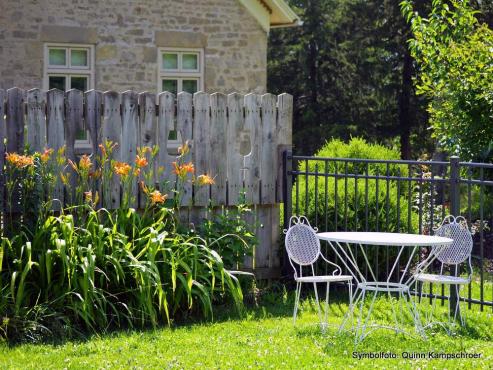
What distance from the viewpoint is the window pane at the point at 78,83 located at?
1420 centimetres

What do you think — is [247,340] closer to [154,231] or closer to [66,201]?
[154,231]

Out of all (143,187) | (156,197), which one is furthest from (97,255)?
(143,187)

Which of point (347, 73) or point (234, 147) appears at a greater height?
point (347, 73)

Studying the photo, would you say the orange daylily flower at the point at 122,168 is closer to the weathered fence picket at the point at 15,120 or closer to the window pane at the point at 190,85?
the weathered fence picket at the point at 15,120

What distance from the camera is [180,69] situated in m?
14.9

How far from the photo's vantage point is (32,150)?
7.57 metres

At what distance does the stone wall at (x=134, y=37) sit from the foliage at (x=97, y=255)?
250 inches

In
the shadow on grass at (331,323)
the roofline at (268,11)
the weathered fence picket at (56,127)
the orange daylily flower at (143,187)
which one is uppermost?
the roofline at (268,11)

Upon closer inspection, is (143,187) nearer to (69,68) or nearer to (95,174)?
(95,174)

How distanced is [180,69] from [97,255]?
826cm

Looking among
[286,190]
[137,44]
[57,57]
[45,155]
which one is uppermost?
[137,44]

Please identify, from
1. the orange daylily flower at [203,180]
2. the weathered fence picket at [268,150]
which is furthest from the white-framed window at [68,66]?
the orange daylily flower at [203,180]

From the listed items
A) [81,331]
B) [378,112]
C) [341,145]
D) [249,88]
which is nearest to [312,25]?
[378,112]

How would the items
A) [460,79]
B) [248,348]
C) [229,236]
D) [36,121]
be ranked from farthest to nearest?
1. [460,79]
2. [229,236]
3. [36,121]
4. [248,348]
